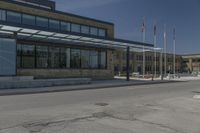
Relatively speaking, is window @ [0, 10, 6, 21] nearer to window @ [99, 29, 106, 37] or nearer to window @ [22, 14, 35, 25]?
window @ [22, 14, 35, 25]

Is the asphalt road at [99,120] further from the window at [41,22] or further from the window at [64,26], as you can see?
the window at [64,26]

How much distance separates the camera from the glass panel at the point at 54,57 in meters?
28.9

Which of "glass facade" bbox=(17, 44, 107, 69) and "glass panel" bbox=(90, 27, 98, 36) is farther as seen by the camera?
"glass panel" bbox=(90, 27, 98, 36)

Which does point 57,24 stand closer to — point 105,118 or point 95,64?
point 95,64

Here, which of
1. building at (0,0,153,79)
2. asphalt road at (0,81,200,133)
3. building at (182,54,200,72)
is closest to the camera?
asphalt road at (0,81,200,133)

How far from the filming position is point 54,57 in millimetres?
29234

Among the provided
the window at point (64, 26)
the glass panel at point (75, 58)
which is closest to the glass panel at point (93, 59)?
the glass panel at point (75, 58)

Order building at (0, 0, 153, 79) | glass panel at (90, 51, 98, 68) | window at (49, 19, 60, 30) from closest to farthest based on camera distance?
building at (0, 0, 153, 79)
window at (49, 19, 60, 30)
glass panel at (90, 51, 98, 68)

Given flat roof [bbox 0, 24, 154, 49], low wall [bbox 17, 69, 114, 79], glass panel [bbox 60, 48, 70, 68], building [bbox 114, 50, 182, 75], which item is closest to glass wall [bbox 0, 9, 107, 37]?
flat roof [bbox 0, 24, 154, 49]

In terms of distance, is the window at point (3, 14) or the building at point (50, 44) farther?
the window at point (3, 14)

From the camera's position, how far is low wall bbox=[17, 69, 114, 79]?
2667 cm

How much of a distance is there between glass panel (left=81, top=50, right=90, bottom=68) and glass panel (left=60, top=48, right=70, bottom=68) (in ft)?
7.30

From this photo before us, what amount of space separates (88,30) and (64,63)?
275 inches

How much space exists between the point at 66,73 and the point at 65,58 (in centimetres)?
191
